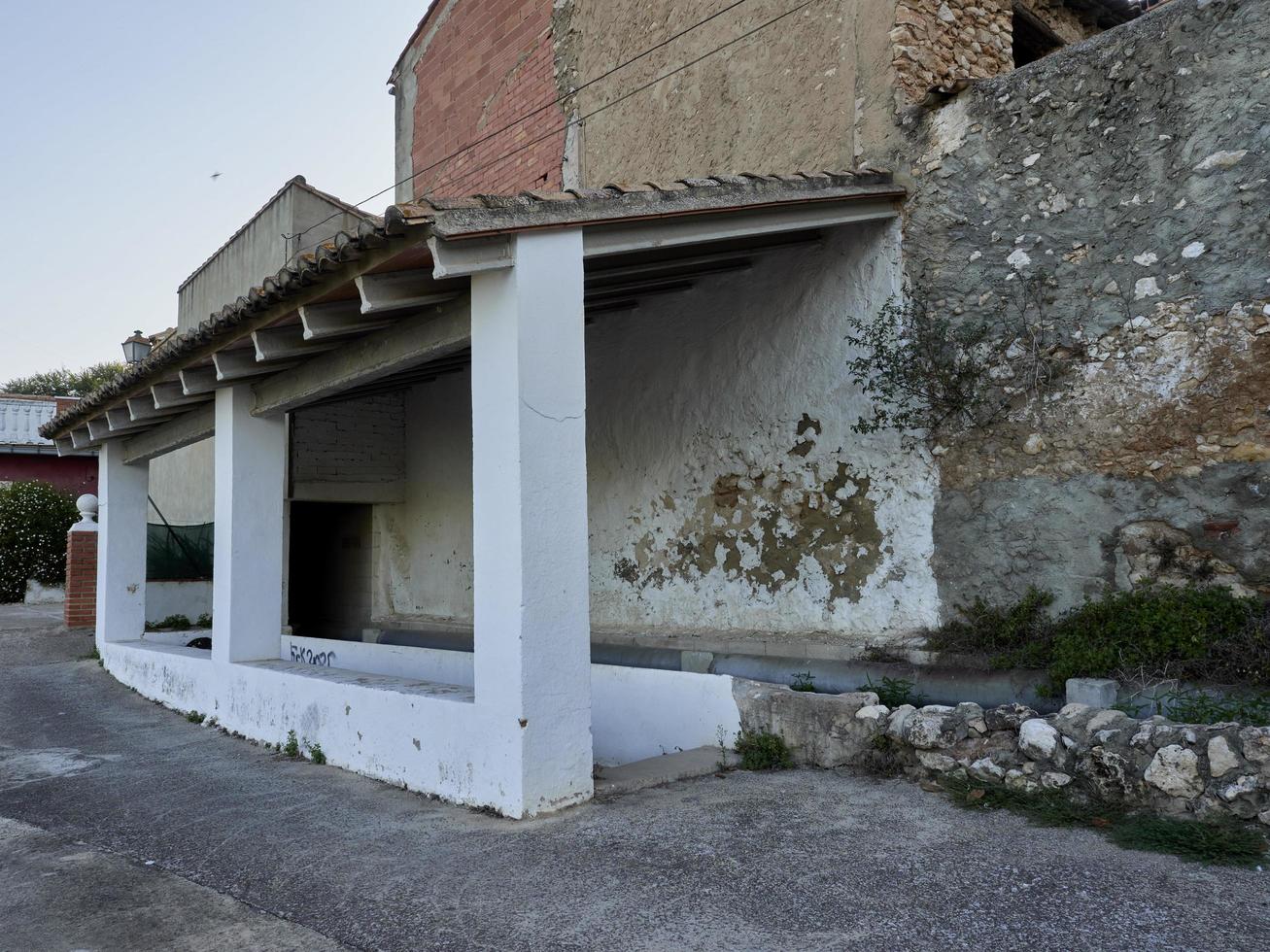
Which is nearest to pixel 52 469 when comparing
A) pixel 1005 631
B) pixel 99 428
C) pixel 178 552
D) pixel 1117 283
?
pixel 178 552

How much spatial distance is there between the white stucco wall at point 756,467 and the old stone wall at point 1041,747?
6.05 feet

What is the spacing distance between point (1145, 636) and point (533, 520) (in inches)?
137

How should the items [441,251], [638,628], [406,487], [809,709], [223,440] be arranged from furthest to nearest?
[406,487], [638,628], [223,440], [809,709], [441,251]

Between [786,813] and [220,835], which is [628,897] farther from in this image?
[220,835]

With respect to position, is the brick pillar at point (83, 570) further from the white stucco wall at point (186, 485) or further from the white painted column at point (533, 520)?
the white painted column at point (533, 520)

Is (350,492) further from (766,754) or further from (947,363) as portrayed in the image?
(766,754)

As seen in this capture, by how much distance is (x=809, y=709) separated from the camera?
5.34 meters

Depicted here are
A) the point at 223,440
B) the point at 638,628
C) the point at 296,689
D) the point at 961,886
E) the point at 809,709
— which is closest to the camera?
the point at 961,886

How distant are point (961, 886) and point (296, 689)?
14.7ft

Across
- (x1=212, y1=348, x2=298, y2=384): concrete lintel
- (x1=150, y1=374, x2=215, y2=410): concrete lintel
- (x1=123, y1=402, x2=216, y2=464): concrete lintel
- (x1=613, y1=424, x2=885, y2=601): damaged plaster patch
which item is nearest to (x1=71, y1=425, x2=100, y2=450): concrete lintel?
(x1=123, y1=402, x2=216, y2=464): concrete lintel

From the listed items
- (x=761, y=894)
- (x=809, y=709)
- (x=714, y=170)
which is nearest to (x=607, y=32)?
(x=714, y=170)

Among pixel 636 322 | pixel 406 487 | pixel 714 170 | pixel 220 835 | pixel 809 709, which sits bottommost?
pixel 220 835

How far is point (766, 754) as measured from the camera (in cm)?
538

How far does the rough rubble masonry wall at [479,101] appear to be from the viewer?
11508 millimetres
